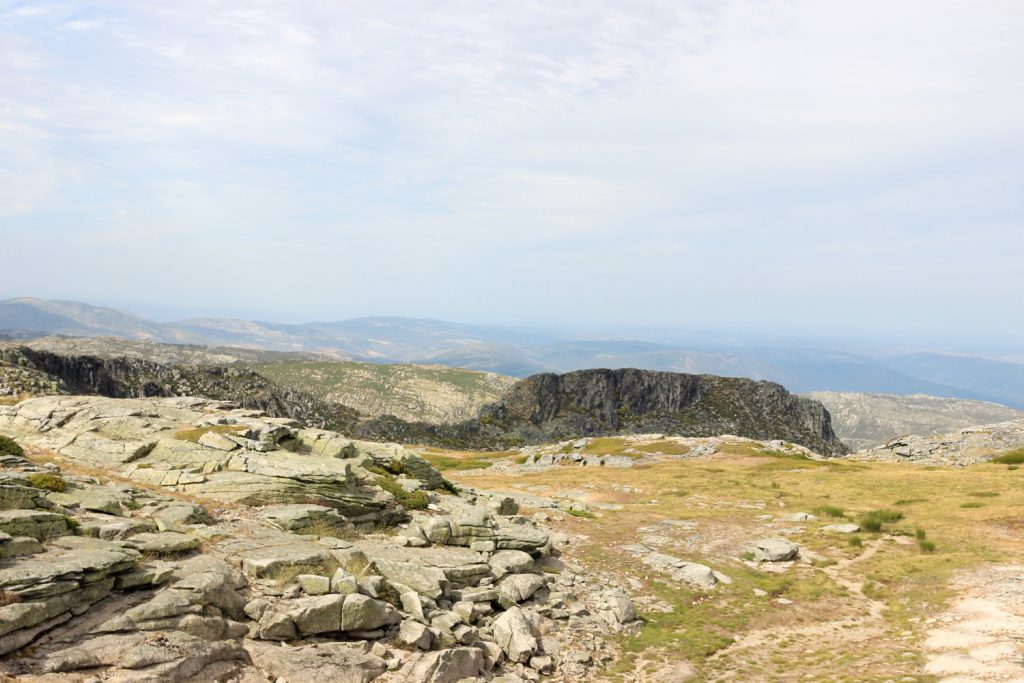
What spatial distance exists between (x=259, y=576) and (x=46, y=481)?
11.4 m

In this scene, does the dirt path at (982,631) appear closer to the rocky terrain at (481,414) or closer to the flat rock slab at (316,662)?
the flat rock slab at (316,662)

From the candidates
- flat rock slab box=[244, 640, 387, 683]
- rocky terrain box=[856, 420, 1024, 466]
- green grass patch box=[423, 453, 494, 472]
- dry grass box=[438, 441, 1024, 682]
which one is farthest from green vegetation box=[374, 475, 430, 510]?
rocky terrain box=[856, 420, 1024, 466]

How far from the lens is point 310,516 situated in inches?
1115

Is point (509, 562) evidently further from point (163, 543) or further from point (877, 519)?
point (877, 519)

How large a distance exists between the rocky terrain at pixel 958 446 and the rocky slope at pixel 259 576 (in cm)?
9492

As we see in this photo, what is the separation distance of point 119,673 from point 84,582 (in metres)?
3.83

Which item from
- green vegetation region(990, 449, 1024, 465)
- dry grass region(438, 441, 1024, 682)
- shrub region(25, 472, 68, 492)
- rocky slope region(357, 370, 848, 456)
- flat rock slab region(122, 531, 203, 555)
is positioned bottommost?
rocky slope region(357, 370, 848, 456)

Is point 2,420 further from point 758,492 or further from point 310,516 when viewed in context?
point 758,492

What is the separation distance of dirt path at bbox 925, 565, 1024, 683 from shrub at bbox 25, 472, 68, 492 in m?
37.6

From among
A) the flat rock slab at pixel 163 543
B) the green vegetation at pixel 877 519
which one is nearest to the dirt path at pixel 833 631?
the green vegetation at pixel 877 519

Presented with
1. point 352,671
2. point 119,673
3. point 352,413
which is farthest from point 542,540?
point 352,413

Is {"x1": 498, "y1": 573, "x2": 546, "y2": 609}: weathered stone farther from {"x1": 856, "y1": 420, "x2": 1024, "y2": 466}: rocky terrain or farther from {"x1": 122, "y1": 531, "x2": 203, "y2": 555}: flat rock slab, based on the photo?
{"x1": 856, "y1": 420, "x2": 1024, "y2": 466}: rocky terrain

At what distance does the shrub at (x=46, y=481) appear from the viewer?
23.1 m

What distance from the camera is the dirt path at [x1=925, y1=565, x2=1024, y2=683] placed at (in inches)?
794
